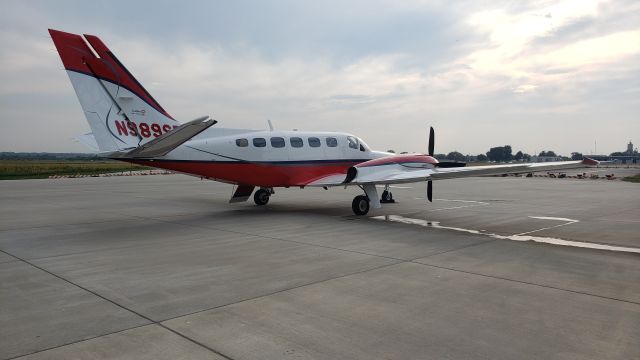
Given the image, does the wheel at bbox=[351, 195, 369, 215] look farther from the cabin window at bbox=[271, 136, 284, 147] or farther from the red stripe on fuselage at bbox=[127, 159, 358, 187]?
the cabin window at bbox=[271, 136, 284, 147]

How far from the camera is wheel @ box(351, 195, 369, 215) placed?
15336mm

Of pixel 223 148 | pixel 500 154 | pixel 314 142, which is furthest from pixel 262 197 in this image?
pixel 500 154

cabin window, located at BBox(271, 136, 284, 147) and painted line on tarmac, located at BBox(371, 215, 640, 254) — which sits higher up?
cabin window, located at BBox(271, 136, 284, 147)

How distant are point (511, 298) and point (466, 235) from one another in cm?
541

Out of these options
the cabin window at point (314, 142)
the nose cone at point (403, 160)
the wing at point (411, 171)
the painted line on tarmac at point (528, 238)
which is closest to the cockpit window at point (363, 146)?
the cabin window at point (314, 142)

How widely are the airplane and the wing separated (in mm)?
31

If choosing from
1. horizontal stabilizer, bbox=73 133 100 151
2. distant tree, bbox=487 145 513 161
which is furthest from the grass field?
distant tree, bbox=487 145 513 161

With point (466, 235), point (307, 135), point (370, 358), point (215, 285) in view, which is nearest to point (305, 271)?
point (215, 285)

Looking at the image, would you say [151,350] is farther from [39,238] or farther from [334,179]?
[334,179]

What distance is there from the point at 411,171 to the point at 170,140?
26.2 ft

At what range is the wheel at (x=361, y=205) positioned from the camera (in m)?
15.3

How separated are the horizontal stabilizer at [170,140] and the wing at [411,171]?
17.6 feet

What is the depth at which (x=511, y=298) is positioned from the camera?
244 inches

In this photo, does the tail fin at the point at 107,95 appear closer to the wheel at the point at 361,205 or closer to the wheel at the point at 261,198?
the wheel at the point at 261,198
